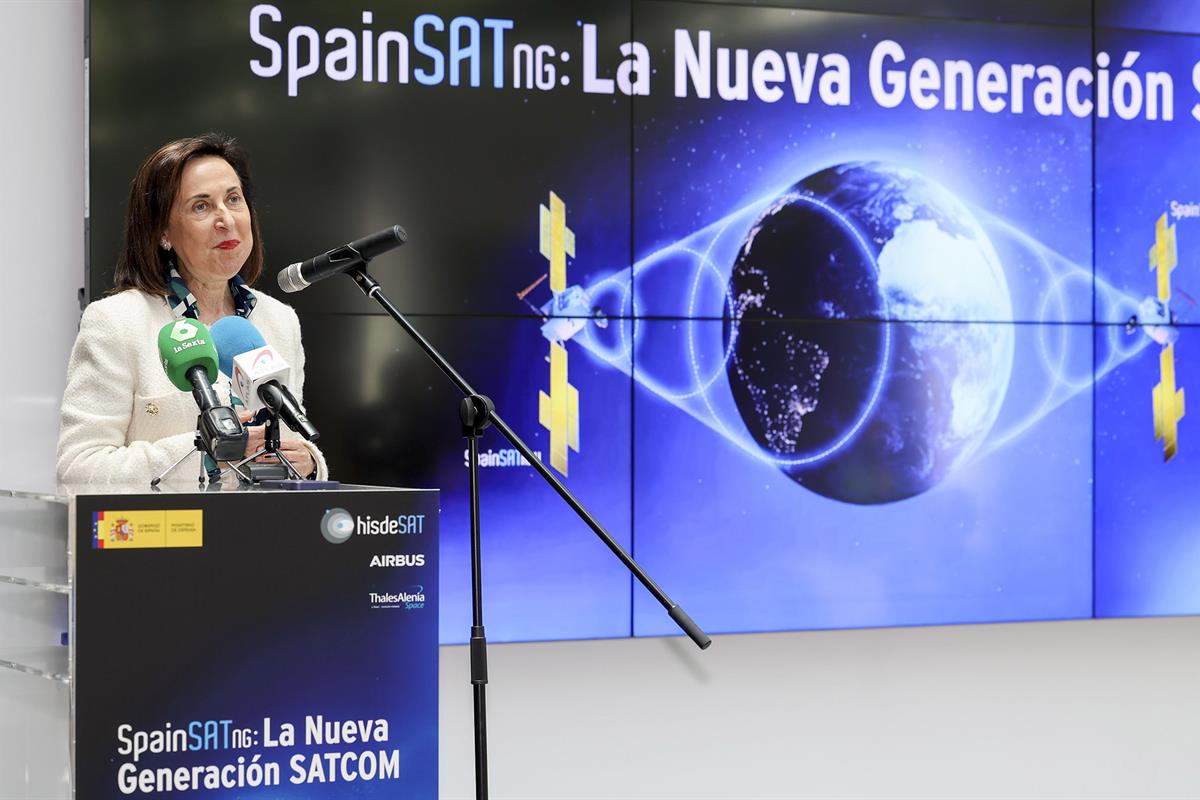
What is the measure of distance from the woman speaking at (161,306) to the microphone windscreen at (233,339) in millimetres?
242

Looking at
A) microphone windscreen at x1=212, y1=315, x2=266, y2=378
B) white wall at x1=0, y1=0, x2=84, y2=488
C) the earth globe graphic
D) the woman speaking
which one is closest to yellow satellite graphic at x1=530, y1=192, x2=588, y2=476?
the earth globe graphic

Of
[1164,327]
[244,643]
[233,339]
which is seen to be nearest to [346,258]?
[233,339]

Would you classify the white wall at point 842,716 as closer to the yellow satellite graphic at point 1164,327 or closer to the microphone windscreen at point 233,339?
the yellow satellite graphic at point 1164,327

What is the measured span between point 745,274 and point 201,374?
113 inches

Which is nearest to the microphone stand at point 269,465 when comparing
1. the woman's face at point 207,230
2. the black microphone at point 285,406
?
the black microphone at point 285,406

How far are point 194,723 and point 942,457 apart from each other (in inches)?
138

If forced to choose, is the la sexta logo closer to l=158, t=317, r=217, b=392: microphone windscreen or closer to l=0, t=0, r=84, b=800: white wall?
l=158, t=317, r=217, b=392: microphone windscreen

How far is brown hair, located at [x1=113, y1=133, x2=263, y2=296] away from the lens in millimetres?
2441

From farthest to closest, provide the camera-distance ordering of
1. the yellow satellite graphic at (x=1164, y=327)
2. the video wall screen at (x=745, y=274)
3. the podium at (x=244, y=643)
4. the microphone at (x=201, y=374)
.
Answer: the yellow satellite graphic at (x=1164, y=327) < the video wall screen at (x=745, y=274) < the microphone at (x=201, y=374) < the podium at (x=244, y=643)

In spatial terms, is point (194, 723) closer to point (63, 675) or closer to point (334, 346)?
point (63, 675)

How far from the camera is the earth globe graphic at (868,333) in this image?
4.43 metres

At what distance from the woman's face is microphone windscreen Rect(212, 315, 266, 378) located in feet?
1.84

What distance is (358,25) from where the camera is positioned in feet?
13.5

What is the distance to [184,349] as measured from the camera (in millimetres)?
1759
